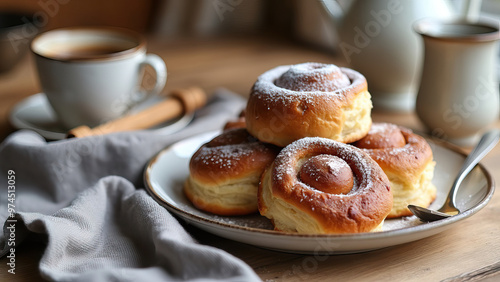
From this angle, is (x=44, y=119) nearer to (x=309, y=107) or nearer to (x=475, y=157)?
(x=309, y=107)

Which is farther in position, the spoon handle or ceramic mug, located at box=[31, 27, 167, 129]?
ceramic mug, located at box=[31, 27, 167, 129]

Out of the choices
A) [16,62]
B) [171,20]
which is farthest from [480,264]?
[171,20]

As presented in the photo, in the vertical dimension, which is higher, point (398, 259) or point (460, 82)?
point (460, 82)

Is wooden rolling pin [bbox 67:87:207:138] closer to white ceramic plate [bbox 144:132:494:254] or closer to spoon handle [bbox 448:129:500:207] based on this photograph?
white ceramic plate [bbox 144:132:494:254]

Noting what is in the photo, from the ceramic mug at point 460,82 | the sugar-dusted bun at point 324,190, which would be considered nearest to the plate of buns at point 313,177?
the sugar-dusted bun at point 324,190

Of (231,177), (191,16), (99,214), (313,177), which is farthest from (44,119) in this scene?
(191,16)

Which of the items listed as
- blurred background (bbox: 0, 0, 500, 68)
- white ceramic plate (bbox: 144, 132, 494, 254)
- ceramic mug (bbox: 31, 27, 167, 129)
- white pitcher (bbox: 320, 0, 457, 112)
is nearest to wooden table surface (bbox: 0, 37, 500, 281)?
white ceramic plate (bbox: 144, 132, 494, 254)
